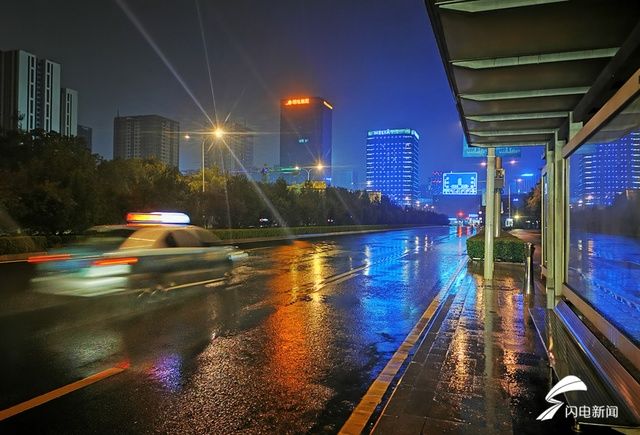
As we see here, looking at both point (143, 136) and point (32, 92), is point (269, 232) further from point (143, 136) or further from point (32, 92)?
point (143, 136)

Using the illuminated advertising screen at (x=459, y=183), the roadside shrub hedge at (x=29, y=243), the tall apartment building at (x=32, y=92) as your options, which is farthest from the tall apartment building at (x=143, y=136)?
the roadside shrub hedge at (x=29, y=243)

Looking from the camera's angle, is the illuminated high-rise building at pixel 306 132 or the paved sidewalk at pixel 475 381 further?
the illuminated high-rise building at pixel 306 132

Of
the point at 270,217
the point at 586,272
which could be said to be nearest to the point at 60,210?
the point at 586,272

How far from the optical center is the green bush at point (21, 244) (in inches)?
789

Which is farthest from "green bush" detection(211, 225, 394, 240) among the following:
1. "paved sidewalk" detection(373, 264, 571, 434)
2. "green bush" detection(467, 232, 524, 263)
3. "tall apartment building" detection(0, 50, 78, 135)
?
"tall apartment building" detection(0, 50, 78, 135)

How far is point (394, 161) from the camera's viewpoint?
129875 mm

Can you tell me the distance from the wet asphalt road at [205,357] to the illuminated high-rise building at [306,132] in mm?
95114

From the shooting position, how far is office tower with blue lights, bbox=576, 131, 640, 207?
13.5 ft

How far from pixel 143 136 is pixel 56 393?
80190mm

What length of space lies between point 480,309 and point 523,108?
13.9 feet

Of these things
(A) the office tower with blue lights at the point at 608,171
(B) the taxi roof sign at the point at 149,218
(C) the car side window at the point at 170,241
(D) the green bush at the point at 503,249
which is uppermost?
(A) the office tower with blue lights at the point at 608,171

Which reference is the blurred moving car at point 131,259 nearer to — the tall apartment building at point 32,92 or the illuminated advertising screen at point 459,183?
the illuminated advertising screen at point 459,183
